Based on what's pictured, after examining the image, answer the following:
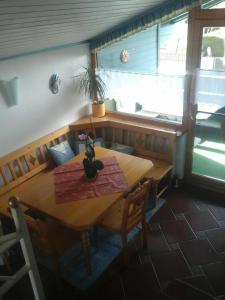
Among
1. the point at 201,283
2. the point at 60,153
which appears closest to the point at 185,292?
the point at 201,283

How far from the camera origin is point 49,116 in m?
3.83

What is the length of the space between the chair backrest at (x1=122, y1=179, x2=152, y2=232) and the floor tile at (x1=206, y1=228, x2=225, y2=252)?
2.81 ft

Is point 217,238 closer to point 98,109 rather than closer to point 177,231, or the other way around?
point 177,231

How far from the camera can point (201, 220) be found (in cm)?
345

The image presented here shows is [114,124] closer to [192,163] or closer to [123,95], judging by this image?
[123,95]

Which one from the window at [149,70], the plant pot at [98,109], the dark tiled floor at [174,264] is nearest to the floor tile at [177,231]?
the dark tiled floor at [174,264]

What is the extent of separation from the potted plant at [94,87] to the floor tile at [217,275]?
245 cm

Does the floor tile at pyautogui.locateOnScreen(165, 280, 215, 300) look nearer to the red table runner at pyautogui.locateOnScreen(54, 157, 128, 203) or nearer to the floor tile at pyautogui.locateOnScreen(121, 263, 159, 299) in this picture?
the floor tile at pyautogui.locateOnScreen(121, 263, 159, 299)

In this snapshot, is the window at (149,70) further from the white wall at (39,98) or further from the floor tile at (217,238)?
the floor tile at (217,238)

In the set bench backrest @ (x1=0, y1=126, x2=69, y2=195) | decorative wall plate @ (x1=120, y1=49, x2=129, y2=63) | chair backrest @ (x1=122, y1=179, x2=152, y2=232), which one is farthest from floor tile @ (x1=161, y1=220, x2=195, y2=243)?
decorative wall plate @ (x1=120, y1=49, x2=129, y2=63)

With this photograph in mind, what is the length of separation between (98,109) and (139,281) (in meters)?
2.39

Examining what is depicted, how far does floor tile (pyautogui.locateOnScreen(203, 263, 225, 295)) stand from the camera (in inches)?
104

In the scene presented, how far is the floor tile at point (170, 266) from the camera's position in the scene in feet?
9.23

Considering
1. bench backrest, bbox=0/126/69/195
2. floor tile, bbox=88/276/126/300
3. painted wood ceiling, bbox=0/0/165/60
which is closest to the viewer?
painted wood ceiling, bbox=0/0/165/60
